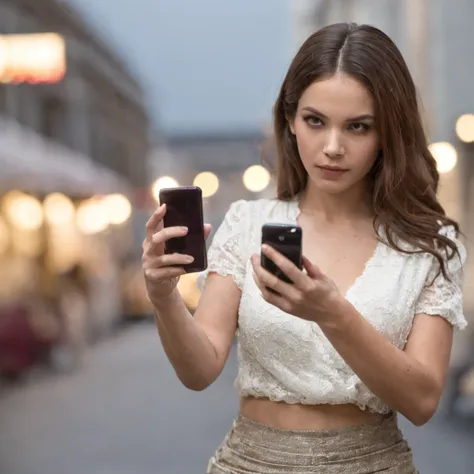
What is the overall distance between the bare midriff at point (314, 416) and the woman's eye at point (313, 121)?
592 millimetres

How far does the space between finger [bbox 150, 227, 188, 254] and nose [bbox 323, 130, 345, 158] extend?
37 cm

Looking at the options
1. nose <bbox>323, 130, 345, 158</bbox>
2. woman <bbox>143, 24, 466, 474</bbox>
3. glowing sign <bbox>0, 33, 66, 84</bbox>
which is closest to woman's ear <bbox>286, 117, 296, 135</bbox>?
woman <bbox>143, 24, 466, 474</bbox>

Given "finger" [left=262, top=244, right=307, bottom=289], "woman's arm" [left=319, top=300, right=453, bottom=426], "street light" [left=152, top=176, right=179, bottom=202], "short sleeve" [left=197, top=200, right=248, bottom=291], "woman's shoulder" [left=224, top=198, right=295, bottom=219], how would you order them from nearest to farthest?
"finger" [left=262, top=244, right=307, bottom=289]
"woman's arm" [left=319, top=300, right=453, bottom=426]
"street light" [left=152, top=176, right=179, bottom=202]
"short sleeve" [left=197, top=200, right=248, bottom=291]
"woman's shoulder" [left=224, top=198, right=295, bottom=219]

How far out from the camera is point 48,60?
15.3m

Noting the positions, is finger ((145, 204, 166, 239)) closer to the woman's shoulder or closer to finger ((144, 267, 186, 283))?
finger ((144, 267, 186, 283))

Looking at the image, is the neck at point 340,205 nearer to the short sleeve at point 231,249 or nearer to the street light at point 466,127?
the short sleeve at point 231,249

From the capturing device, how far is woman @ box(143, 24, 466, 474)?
2.15m

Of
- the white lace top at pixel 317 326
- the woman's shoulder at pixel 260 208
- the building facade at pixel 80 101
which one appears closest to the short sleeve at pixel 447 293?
the white lace top at pixel 317 326

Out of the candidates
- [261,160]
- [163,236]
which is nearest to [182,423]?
[261,160]

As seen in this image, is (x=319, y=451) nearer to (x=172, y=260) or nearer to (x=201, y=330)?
(x=201, y=330)

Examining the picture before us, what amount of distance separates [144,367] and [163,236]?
14971 mm

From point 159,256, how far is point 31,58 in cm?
1406

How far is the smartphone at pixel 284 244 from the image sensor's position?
1788mm

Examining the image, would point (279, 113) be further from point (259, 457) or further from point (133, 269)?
point (133, 269)
